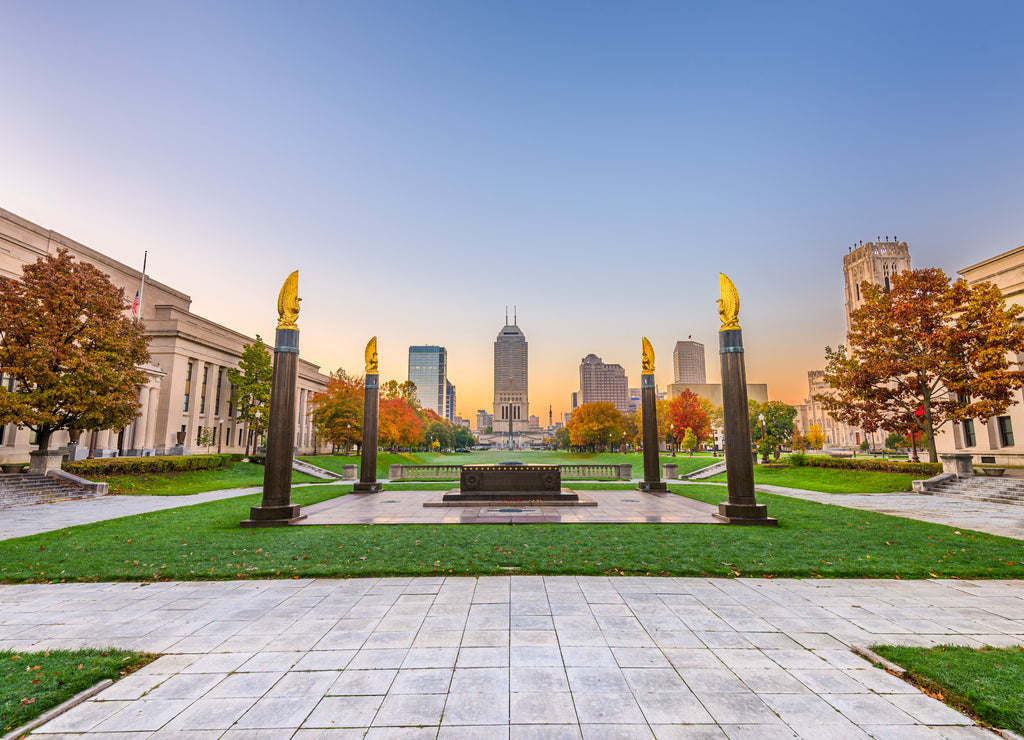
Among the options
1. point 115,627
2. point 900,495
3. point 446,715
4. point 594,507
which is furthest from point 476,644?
point 900,495

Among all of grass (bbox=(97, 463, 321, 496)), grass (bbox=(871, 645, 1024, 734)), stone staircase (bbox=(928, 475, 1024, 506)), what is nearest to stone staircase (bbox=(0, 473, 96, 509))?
grass (bbox=(97, 463, 321, 496))

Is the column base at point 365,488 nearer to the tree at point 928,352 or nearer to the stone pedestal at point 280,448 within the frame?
the stone pedestal at point 280,448

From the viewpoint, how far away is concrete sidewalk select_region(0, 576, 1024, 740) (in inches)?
141

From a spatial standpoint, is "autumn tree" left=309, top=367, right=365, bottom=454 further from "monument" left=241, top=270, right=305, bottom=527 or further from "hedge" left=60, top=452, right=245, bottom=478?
"monument" left=241, top=270, right=305, bottom=527

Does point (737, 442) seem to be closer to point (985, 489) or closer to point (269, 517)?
point (269, 517)

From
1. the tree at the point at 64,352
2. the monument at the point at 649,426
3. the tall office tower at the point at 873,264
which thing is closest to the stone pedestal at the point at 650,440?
the monument at the point at 649,426

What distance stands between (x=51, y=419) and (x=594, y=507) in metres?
26.3

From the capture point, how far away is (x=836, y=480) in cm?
2733

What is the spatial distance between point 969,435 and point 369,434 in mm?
43462

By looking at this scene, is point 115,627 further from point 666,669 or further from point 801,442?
point 801,442

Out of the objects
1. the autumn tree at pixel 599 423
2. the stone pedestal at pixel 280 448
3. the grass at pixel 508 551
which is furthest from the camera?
the autumn tree at pixel 599 423

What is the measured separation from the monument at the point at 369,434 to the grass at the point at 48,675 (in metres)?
16.7

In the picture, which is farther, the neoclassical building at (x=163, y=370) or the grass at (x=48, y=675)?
the neoclassical building at (x=163, y=370)

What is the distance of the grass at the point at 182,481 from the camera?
78.4ft
